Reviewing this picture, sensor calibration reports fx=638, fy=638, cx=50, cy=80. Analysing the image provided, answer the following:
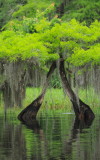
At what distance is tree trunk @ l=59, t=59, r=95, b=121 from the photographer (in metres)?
31.0

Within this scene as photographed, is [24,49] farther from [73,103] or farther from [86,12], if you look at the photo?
[86,12]

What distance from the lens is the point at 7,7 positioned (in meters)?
56.0

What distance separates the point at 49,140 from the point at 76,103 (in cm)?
1014

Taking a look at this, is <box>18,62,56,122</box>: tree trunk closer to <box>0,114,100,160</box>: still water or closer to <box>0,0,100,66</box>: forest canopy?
<box>0,0,100,66</box>: forest canopy

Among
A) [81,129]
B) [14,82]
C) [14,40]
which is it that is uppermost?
[14,40]

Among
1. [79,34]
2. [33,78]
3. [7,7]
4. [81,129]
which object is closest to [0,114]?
[33,78]

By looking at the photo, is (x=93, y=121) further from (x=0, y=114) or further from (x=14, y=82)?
(x=0, y=114)

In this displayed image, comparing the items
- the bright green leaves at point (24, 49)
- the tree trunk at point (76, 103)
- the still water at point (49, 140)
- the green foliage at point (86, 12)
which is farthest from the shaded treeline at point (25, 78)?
the green foliage at point (86, 12)

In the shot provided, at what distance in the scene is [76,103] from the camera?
30984mm

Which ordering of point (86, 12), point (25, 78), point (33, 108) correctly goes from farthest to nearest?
point (86, 12)
point (33, 108)
point (25, 78)

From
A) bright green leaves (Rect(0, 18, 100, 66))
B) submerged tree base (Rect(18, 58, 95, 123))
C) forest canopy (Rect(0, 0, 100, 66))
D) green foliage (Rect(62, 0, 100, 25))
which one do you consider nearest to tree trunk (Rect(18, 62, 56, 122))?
submerged tree base (Rect(18, 58, 95, 123))

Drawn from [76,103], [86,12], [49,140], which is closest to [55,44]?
[76,103]

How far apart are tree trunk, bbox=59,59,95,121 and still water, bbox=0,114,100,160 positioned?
3.39 feet

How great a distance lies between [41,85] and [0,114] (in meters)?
5.76
